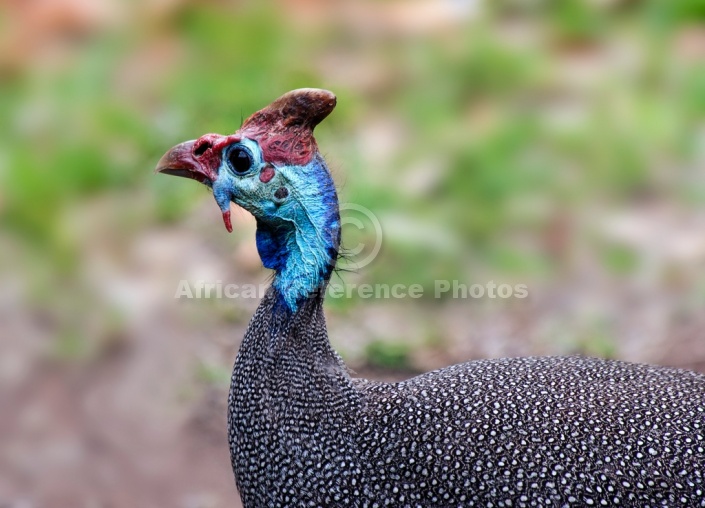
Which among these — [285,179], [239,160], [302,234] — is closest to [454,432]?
[302,234]

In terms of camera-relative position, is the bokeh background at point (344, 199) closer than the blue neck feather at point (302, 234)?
No

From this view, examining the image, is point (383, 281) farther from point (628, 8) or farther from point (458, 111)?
point (628, 8)

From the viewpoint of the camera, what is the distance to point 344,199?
355 centimetres

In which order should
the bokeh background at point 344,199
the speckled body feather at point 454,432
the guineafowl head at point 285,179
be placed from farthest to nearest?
the bokeh background at point 344,199 → the guineafowl head at point 285,179 → the speckled body feather at point 454,432

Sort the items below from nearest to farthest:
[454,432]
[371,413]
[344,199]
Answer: [454,432] < [371,413] < [344,199]

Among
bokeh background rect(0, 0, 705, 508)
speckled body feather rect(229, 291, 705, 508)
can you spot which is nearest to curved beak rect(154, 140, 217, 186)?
speckled body feather rect(229, 291, 705, 508)

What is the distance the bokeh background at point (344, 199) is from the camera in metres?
4.37

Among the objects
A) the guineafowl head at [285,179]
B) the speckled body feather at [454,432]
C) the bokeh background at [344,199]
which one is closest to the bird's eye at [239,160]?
the guineafowl head at [285,179]

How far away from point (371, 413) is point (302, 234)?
527 millimetres

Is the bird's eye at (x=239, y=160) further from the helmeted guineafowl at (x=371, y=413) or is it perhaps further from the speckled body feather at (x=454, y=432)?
the speckled body feather at (x=454, y=432)

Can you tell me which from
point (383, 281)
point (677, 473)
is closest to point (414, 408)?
point (677, 473)

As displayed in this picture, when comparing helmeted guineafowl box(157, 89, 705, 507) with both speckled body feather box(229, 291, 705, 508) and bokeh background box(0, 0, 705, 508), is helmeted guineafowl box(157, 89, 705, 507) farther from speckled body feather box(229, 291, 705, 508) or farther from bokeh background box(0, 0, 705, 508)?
bokeh background box(0, 0, 705, 508)

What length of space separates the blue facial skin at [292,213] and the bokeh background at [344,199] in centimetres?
97

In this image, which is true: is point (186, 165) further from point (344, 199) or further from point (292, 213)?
point (344, 199)
